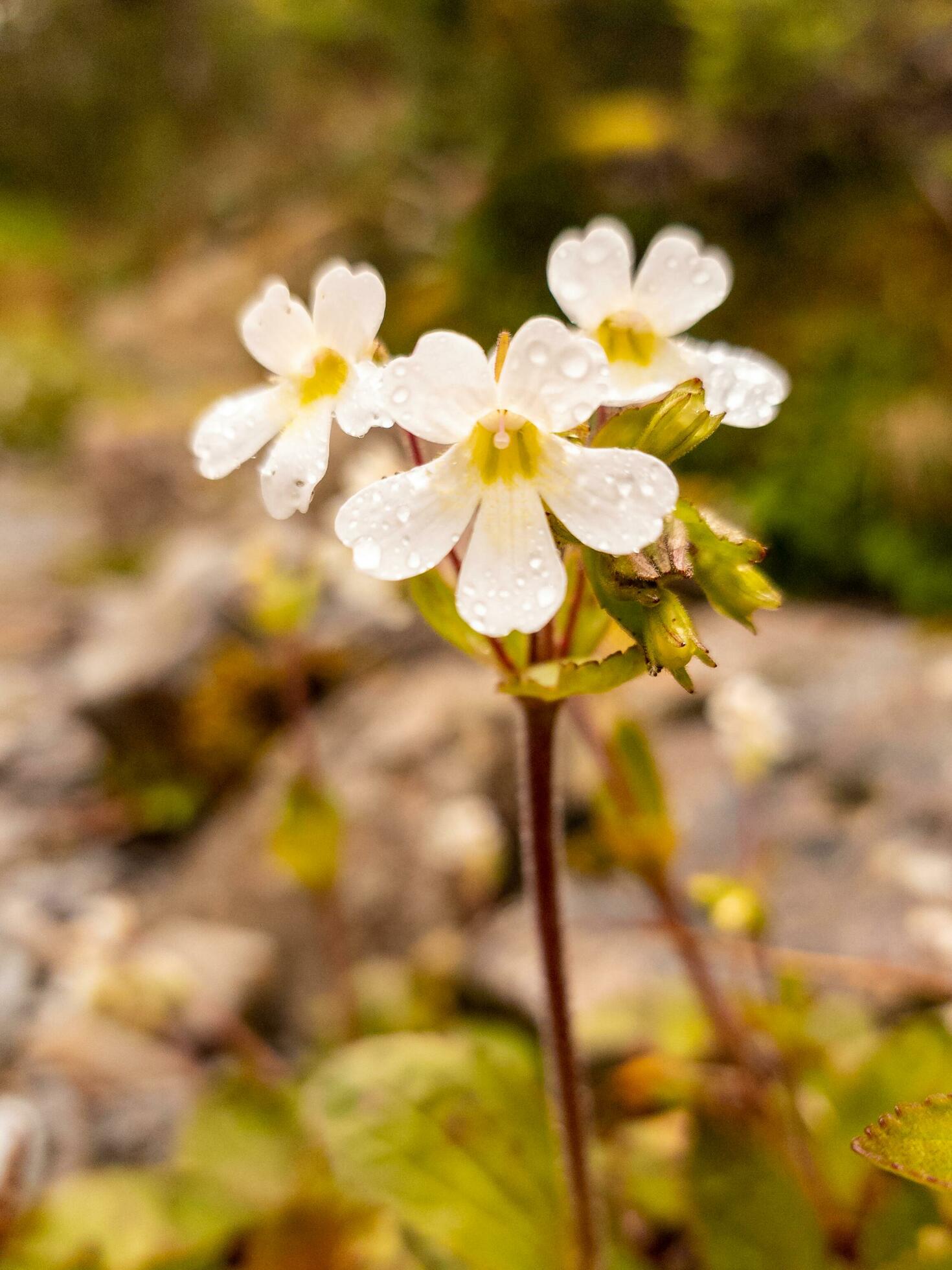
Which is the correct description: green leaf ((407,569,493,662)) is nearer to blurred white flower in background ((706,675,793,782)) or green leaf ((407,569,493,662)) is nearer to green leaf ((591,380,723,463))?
green leaf ((591,380,723,463))

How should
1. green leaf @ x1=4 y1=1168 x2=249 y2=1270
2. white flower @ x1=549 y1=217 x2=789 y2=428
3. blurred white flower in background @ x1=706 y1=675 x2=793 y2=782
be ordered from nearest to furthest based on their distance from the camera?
white flower @ x1=549 y1=217 x2=789 y2=428 < green leaf @ x1=4 y1=1168 x2=249 y2=1270 < blurred white flower in background @ x1=706 y1=675 x2=793 y2=782

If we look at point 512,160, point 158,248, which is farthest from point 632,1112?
point 158,248

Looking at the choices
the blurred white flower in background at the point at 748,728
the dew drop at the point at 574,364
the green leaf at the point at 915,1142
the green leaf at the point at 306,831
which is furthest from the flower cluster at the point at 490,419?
the green leaf at the point at 306,831

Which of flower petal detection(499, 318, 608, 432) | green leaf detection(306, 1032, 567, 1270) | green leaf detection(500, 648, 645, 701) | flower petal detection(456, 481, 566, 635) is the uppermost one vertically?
flower petal detection(499, 318, 608, 432)

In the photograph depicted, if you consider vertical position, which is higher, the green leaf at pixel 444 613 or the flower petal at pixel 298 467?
the flower petal at pixel 298 467

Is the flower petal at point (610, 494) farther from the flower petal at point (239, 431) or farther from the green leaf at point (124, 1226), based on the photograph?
the green leaf at point (124, 1226)

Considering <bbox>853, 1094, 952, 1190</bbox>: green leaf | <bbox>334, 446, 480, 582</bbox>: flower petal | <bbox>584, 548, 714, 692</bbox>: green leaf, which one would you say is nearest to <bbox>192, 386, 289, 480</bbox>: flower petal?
<bbox>334, 446, 480, 582</bbox>: flower petal

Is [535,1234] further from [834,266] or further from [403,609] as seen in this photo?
[834,266]
